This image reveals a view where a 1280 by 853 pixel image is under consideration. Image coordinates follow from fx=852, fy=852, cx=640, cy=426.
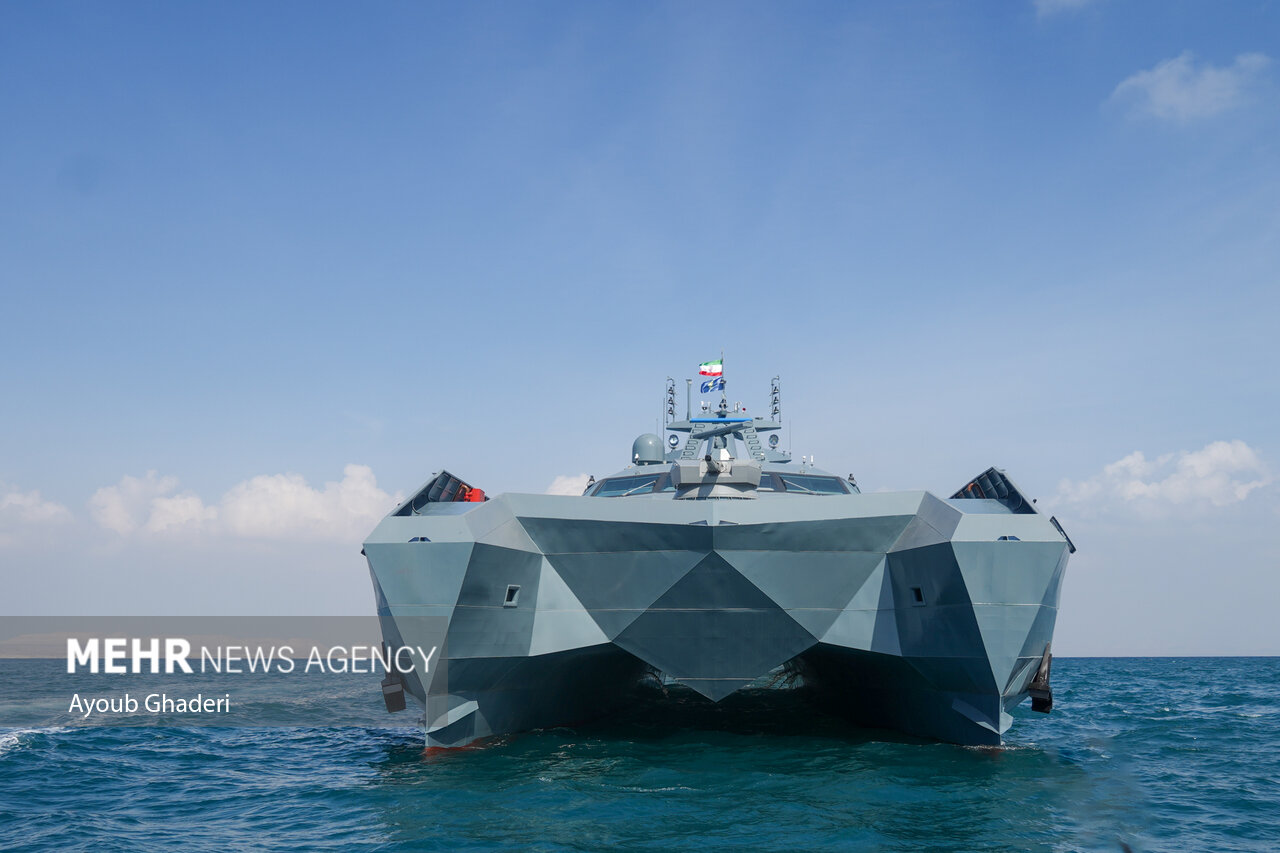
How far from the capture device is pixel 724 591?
1120 centimetres

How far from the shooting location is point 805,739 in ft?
45.2

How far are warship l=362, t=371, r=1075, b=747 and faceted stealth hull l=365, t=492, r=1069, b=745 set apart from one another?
0.02 meters

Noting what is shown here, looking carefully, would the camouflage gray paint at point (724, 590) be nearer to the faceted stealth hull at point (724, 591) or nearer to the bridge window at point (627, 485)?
the faceted stealth hull at point (724, 591)

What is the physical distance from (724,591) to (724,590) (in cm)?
2

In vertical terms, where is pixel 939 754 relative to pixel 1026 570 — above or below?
below

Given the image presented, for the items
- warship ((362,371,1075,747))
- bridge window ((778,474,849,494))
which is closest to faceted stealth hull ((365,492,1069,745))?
warship ((362,371,1075,747))

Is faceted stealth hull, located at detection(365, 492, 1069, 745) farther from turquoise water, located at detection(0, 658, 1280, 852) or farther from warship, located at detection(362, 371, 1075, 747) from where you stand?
turquoise water, located at detection(0, 658, 1280, 852)

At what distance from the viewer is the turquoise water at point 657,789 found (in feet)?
29.4

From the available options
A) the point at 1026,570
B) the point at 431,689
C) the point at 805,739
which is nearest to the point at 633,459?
the point at 805,739

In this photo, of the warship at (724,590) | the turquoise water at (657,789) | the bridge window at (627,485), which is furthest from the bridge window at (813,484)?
the turquoise water at (657,789)

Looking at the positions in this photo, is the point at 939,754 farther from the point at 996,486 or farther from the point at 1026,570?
the point at 996,486

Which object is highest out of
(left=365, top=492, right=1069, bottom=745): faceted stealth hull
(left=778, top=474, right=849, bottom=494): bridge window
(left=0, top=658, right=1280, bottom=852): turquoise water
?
(left=778, top=474, right=849, bottom=494): bridge window

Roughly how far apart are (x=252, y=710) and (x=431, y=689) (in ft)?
45.4

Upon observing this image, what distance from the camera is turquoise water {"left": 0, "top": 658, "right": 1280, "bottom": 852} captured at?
897 cm
